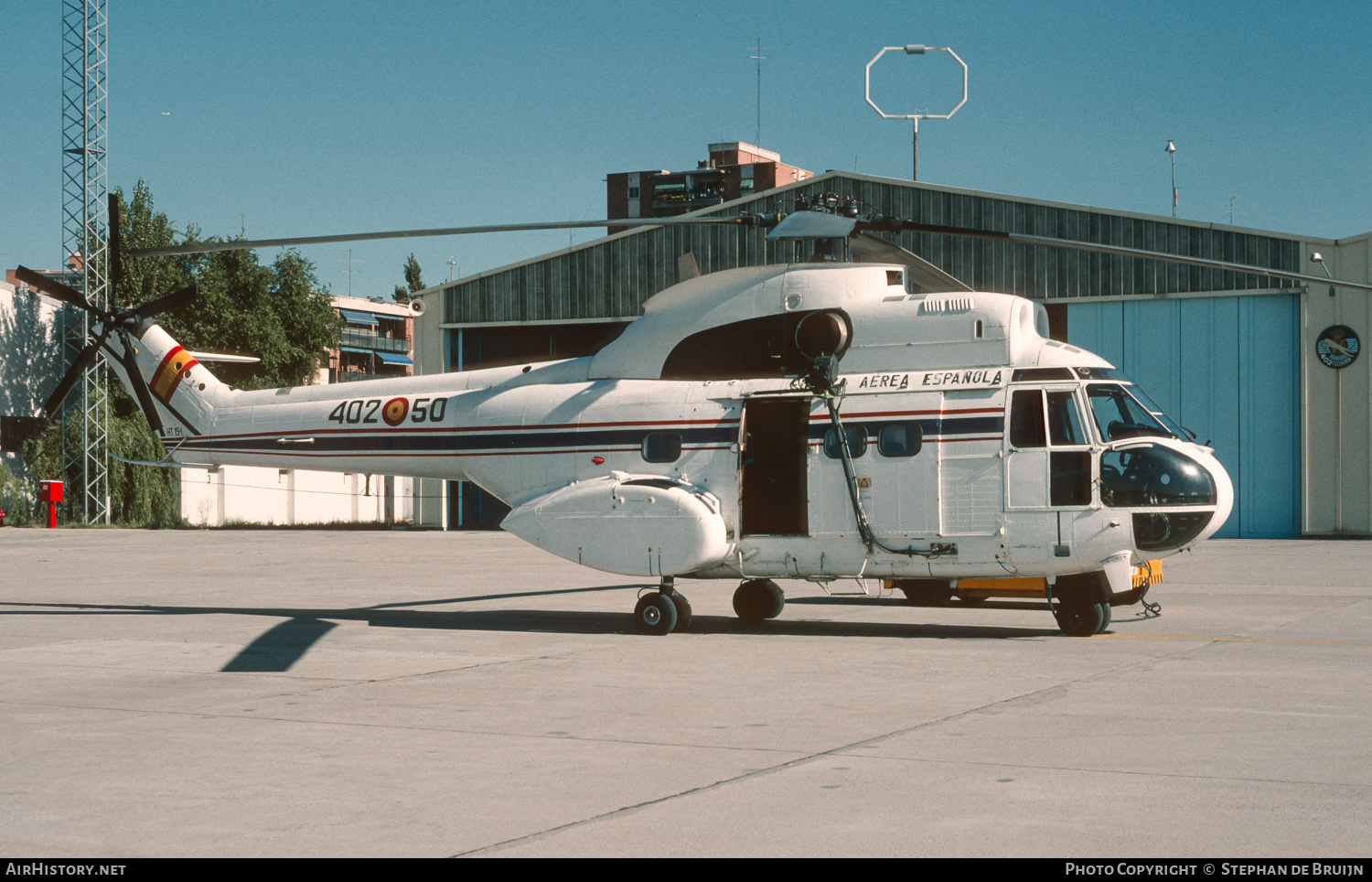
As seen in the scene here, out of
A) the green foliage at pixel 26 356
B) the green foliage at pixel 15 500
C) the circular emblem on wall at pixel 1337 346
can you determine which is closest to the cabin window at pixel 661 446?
the circular emblem on wall at pixel 1337 346

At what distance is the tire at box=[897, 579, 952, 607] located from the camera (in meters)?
17.1

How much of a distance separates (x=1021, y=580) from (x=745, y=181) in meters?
87.0

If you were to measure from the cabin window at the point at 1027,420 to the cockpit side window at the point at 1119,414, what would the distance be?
1.65 ft

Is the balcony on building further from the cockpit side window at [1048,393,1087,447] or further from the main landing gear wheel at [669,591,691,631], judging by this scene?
the cockpit side window at [1048,393,1087,447]

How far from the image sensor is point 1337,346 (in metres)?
31.8

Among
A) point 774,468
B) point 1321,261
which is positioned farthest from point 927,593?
point 1321,261

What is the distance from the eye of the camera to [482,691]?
33.3ft

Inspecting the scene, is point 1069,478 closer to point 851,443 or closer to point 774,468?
point 851,443

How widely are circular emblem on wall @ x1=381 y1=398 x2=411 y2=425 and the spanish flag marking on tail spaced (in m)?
3.34

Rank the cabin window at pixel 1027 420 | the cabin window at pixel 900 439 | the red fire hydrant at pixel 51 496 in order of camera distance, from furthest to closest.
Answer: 1. the red fire hydrant at pixel 51 496
2. the cabin window at pixel 900 439
3. the cabin window at pixel 1027 420

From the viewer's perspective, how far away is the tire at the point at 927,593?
672 inches

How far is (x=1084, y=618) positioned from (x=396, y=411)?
27.5ft

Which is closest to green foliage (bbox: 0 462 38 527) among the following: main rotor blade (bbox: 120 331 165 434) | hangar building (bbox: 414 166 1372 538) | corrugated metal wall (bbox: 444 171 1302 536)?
hangar building (bbox: 414 166 1372 538)

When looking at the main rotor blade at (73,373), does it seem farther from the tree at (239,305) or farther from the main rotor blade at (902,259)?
the tree at (239,305)
